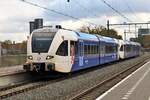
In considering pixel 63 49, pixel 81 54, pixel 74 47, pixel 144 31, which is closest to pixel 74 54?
pixel 74 47

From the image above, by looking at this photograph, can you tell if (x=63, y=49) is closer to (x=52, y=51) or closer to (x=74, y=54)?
(x=52, y=51)

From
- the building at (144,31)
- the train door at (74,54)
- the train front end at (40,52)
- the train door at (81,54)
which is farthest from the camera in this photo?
the building at (144,31)

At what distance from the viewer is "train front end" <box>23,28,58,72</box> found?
89.0 ft

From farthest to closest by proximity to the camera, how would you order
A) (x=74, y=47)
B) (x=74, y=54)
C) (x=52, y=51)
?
(x=74, y=47) → (x=74, y=54) → (x=52, y=51)

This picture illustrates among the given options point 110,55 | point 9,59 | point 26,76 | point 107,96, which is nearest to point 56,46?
A: point 26,76

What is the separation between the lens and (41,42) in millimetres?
27688

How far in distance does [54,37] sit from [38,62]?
1806 mm

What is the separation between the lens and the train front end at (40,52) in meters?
27.1

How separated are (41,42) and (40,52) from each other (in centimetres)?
64

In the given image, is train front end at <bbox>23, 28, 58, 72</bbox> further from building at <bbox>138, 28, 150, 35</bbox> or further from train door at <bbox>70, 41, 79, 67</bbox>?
building at <bbox>138, 28, 150, 35</bbox>

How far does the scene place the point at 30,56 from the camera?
27812 mm

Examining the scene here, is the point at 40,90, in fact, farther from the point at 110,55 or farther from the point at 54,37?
the point at 110,55

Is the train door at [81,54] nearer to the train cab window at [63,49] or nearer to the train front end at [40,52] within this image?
the train cab window at [63,49]

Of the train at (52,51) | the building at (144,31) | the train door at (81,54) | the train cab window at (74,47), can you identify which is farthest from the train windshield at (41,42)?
the building at (144,31)
